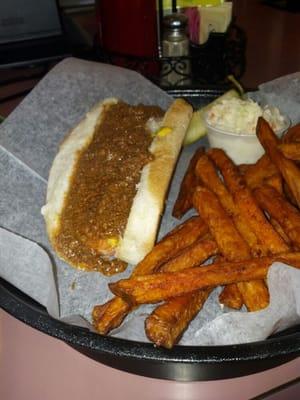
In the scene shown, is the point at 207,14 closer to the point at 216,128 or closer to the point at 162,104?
the point at 162,104

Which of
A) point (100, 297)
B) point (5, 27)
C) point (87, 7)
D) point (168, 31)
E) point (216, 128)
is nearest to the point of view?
point (100, 297)

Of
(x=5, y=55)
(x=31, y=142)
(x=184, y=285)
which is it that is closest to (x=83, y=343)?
(x=184, y=285)

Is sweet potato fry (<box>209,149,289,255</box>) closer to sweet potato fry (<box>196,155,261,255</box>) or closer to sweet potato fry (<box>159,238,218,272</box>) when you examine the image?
sweet potato fry (<box>196,155,261,255</box>)

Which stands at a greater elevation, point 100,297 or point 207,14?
point 207,14

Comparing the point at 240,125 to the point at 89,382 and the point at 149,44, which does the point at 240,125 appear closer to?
the point at 149,44

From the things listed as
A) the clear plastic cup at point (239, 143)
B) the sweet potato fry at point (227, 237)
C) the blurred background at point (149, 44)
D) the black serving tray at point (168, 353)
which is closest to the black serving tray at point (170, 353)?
the black serving tray at point (168, 353)

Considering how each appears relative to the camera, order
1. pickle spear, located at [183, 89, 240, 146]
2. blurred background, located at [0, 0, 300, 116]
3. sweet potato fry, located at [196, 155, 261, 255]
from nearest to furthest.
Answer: sweet potato fry, located at [196, 155, 261, 255], pickle spear, located at [183, 89, 240, 146], blurred background, located at [0, 0, 300, 116]

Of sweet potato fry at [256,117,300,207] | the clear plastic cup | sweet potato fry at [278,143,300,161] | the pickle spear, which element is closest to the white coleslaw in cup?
the clear plastic cup
